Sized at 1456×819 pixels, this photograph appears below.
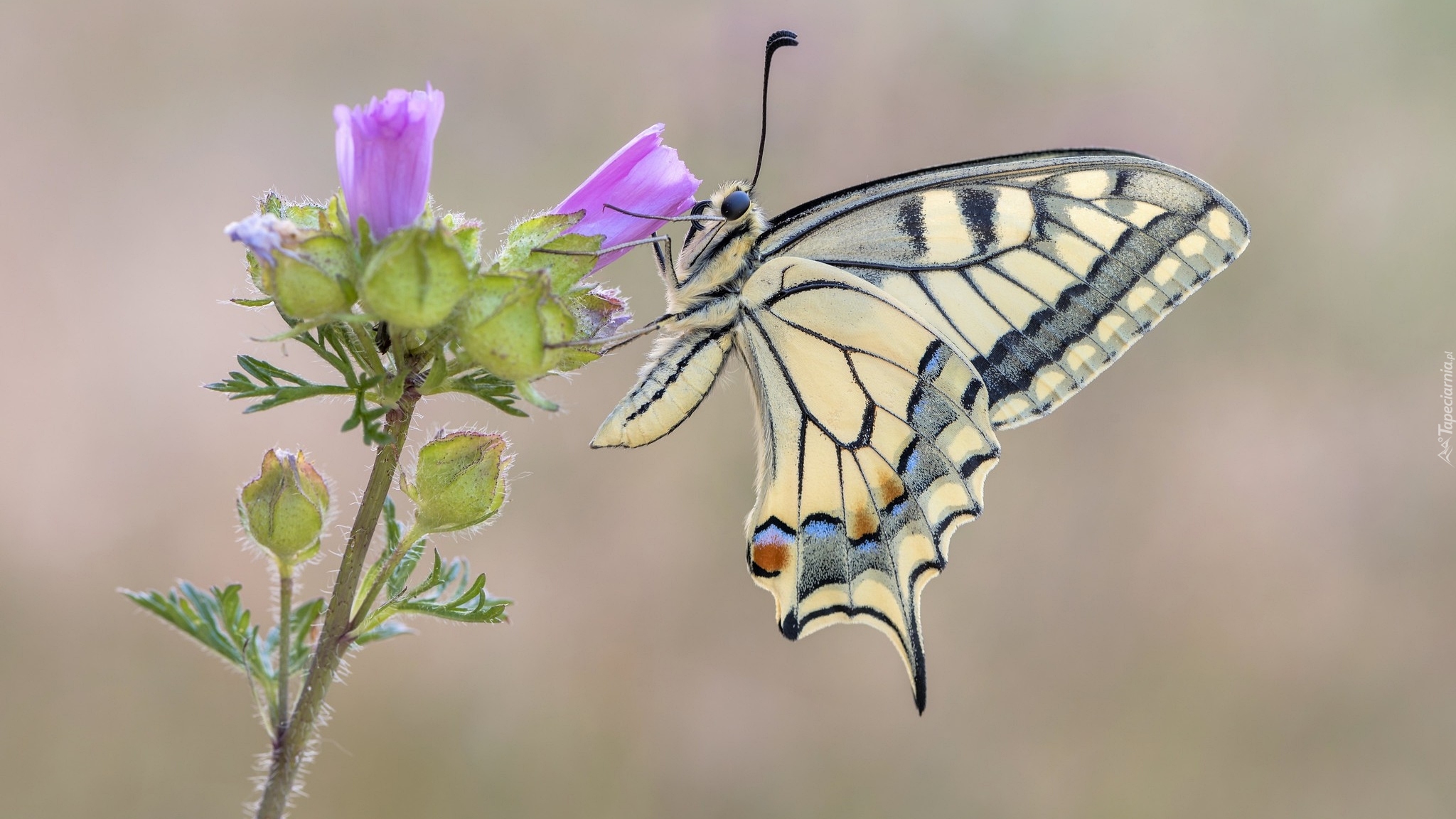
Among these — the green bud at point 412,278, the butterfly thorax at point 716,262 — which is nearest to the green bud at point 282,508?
the green bud at point 412,278

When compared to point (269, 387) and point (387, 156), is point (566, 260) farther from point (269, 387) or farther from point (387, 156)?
point (269, 387)

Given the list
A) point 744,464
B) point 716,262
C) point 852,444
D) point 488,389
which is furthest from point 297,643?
point 744,464

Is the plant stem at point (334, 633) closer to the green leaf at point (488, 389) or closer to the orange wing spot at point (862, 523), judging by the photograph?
the green leaf at point (488, 389)

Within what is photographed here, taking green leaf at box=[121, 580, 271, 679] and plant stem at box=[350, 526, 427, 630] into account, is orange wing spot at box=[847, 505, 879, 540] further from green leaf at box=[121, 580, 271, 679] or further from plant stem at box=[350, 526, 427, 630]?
green leaf at box=[121, 580, 271, 679]

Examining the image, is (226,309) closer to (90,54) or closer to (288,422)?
(288,422)

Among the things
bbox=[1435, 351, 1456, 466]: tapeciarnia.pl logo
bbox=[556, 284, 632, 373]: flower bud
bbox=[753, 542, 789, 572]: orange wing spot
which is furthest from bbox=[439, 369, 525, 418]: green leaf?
bbox=[1435, 351, 1456, 466]: tapeciarnia.pl logo

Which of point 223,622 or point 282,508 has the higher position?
point 282,508
